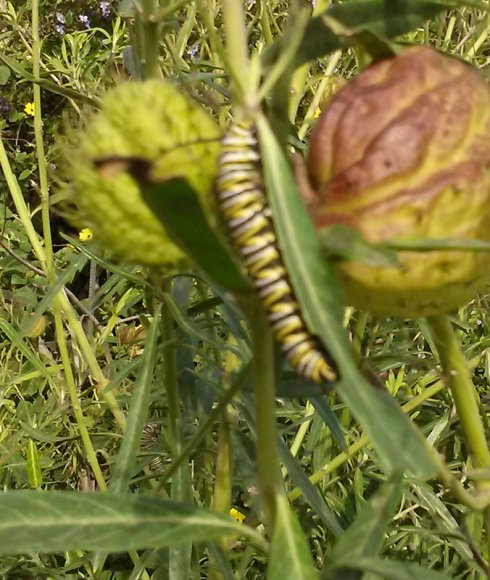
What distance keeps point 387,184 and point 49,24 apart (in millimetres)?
2876

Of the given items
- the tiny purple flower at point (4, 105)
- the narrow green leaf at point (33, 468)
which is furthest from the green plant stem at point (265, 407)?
the tiny purple flower at point (4, 105)

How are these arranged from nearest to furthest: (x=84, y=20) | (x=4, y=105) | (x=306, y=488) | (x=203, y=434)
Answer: (x=203, y=434), (x=306, y=488), (x=84, y=20), (x=4, y=105)

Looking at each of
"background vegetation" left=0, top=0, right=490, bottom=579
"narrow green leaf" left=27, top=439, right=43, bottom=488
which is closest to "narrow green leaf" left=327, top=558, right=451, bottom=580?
"background vegetation" left=0, top=0, right=490, bottom=579

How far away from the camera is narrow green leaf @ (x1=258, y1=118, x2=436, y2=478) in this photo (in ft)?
1.42

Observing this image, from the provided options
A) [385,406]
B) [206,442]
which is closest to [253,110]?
[385,406]

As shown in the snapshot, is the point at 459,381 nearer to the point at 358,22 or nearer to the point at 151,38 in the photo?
the point at 358,22

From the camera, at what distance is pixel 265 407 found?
53cm

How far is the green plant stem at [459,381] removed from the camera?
1.91ft

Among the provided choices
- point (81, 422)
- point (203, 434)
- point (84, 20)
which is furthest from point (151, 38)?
point (84, 20)

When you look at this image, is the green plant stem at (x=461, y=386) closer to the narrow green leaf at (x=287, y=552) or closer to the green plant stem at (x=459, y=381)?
the green plant stem at (x=459, y=381)

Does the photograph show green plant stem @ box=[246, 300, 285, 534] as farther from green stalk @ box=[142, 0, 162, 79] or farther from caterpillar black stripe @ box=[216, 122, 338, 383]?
green stalk @ box=[142, 0, 162, 79]

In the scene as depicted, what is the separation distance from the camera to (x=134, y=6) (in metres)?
0.75

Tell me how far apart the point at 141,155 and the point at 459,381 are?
0.95ft

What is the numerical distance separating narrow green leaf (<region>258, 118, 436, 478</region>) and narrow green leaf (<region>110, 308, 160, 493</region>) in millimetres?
401
